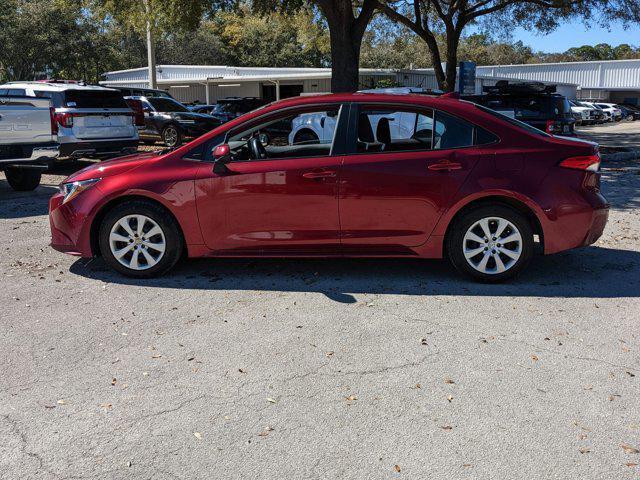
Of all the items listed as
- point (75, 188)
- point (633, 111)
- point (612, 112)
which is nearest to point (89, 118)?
point (75, 188)

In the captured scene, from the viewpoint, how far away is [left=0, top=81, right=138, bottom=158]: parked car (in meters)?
12.2

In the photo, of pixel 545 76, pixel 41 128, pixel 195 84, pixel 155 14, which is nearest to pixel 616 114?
pixel 545 76

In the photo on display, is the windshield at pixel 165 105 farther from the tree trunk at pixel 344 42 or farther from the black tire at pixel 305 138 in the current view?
the black tire at pixel 305 138

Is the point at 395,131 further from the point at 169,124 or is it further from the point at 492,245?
the point at 169,124

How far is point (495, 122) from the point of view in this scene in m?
5.84

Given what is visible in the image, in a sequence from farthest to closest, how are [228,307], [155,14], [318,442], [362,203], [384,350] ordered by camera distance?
[155,14] < [362,203] < [228,307] < [384,350] < [318,442]

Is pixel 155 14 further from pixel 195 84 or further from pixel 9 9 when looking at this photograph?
pixel 195 84

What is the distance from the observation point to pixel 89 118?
1245 cm

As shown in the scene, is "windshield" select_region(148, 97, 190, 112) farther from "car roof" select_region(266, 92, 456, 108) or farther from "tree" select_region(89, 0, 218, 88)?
"car roof" select_region(266, 92, 456, 108)

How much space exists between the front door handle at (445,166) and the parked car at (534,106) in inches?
419

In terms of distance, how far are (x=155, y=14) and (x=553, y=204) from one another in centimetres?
1442

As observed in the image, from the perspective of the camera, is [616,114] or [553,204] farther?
[616,114]

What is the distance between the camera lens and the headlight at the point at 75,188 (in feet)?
19.8

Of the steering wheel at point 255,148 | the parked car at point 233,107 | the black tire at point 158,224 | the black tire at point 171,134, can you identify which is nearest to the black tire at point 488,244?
the steering wheel at point 255,148
